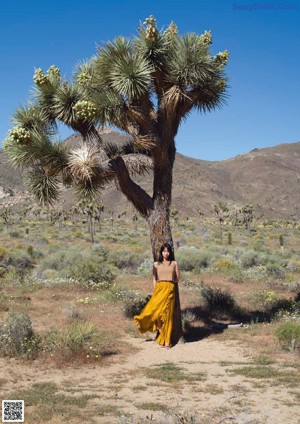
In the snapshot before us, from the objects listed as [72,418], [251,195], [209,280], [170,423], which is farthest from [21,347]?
[251,195]

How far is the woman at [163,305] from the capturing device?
29.9ft

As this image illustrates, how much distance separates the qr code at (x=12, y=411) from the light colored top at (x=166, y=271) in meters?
4.27

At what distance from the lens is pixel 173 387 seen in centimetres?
649

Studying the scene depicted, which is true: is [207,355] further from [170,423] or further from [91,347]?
[170,423]

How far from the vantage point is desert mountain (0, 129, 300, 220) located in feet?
287

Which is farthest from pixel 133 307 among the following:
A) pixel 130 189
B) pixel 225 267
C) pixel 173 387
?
pixel 225 267

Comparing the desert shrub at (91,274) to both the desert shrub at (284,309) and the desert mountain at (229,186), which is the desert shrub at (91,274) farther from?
the desert mountain at (229,186)

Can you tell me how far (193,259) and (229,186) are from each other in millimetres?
91912

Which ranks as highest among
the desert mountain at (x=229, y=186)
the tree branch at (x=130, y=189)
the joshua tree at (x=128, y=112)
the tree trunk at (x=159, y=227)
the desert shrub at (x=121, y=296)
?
the desert mountain at (x=229, y=186)

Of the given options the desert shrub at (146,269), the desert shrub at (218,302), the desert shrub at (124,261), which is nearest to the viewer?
the desert shrub at (218,302)

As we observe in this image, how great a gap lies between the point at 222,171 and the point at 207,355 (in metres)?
115

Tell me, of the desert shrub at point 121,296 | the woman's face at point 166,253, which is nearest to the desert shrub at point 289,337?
the woman's face at point 166,253

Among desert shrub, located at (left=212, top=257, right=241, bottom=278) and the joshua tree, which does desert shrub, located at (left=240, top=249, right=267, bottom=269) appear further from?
the joshua tree

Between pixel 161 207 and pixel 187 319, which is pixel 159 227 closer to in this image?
pixel 161 207
